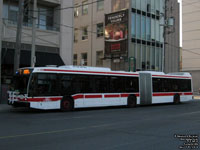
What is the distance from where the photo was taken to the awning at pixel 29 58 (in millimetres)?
22594

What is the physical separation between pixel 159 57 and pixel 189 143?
32881mm

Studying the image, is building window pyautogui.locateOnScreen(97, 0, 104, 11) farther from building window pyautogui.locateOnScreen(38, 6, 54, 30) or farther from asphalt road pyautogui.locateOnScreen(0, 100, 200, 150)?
asphalt road pyautogui.locateOnScreen(0, 100, 200, 150)

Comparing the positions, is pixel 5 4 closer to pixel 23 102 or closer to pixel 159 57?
pixel 23 102

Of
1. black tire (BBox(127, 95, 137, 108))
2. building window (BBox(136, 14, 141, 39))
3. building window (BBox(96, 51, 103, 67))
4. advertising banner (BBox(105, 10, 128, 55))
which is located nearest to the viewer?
black tire (BBox(127, 95, 137, 108))

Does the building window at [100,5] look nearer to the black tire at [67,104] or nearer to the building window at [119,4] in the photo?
the building window at [119,4]

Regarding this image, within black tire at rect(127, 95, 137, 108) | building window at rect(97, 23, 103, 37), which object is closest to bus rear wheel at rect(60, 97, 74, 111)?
black tire at rect(127, 95, 137, 108)

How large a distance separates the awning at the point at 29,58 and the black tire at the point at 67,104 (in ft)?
25.3

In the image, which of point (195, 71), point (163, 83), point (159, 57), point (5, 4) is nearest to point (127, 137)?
point (163, 83)

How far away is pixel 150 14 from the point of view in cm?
3841

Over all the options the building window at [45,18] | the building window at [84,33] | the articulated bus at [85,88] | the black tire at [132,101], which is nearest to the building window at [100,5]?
the building window at [84,33]

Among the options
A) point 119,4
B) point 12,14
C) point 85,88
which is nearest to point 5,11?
point 12,14

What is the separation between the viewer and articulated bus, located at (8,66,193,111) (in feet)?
52.1

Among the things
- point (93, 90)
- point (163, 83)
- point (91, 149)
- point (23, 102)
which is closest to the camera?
point (91, 149)

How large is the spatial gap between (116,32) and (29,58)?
1601 cm
